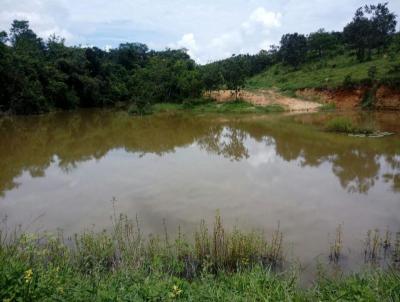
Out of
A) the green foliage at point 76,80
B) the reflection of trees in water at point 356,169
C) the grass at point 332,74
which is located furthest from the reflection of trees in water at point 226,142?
the grass at point 332,74

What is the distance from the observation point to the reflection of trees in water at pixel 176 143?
13.4 m

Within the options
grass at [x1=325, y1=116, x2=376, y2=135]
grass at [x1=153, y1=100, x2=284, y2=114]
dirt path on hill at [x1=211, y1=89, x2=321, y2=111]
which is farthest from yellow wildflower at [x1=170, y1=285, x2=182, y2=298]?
dirt path on hill at [x1=211, y1=89, x2=321, y2=111]

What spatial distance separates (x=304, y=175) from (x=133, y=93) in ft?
112

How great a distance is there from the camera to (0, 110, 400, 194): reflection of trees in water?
1344 centimetres

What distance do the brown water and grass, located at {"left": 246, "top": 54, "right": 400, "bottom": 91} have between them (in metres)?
10.8

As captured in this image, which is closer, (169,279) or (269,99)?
(169,279)

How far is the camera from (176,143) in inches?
760

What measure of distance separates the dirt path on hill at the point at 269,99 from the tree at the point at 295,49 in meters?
12.1

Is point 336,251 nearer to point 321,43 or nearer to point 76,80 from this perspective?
point 76,80

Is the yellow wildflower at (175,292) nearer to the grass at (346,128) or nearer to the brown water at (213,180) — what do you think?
the brown water at (213,180)

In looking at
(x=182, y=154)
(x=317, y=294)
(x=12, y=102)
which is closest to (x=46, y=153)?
(x=182, y=154)

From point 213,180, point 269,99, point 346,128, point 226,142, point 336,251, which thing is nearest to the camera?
point 336,251

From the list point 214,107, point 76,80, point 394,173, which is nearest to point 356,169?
point 394,173

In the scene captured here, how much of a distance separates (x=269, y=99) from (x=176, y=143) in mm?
18772
